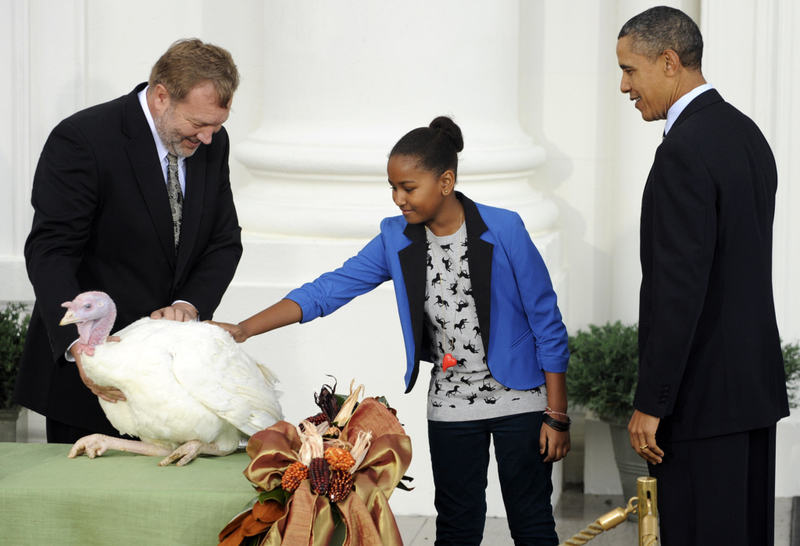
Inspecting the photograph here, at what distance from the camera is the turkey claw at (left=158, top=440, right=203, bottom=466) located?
2.21m

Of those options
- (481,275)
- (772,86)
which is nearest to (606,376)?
(772,86)

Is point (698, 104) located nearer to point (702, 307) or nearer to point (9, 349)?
point (702, 307)

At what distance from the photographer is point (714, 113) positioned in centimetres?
231

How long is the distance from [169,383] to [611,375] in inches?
98.7

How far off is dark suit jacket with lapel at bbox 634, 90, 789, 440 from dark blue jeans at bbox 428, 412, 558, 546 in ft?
1.41

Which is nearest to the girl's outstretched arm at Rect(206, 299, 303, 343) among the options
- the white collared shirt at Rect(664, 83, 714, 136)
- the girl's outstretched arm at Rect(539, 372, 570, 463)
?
the girl's outstretched arm at Rect(539, 372, 570, 463)

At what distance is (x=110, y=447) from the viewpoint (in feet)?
7.50

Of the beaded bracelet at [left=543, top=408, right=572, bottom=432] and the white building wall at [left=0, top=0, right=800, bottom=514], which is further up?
the white building wall at [left=0, top=0, right=800, bottom=514]

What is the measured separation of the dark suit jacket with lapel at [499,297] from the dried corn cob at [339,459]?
654 millimetres

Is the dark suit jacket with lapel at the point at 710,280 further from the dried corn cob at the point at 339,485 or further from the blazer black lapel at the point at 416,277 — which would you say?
the dried corn cob at the point at 339,485

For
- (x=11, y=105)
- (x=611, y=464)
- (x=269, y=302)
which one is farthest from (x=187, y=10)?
(x=611, y=464)

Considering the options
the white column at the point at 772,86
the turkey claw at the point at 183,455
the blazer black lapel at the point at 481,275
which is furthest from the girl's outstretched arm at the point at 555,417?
the white column at the point at 772,86

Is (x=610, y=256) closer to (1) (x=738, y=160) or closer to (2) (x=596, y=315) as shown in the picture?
(2) (x=596, y=315)

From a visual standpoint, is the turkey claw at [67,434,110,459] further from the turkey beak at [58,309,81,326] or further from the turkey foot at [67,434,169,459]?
the turkey beak at [58,309,81,326]
